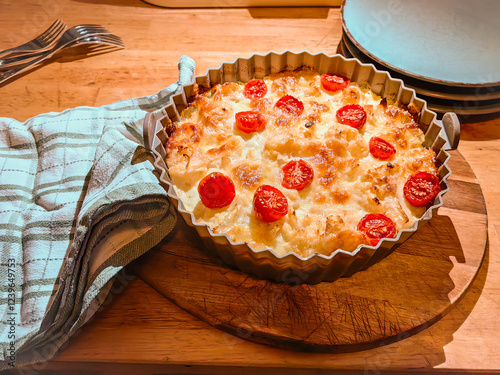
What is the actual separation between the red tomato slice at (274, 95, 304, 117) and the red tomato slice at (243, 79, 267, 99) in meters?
0.13

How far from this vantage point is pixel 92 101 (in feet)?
9.36

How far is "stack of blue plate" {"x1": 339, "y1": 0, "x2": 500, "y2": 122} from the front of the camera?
255 cm

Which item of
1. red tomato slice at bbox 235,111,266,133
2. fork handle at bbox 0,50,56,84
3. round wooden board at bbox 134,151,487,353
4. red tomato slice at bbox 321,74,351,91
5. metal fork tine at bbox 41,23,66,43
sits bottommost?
round wooden board at bbox 134,151,487,353

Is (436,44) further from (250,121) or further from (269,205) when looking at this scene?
(269,205)

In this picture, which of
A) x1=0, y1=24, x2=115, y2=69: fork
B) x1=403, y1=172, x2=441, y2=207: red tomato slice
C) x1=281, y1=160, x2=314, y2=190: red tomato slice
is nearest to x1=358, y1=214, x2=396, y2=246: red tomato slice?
A: x1=403, y1=172, x2=441, y2=207: red tomato slice

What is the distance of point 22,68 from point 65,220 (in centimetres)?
161

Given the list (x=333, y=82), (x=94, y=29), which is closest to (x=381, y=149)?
(x=333, y=82)

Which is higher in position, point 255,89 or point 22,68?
point 255,89

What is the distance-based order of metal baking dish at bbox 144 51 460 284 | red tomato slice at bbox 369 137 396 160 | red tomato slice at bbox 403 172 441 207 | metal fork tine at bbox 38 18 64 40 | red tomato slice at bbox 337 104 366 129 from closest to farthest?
metal baking dish at bbox 144 51 460 284 → red tomato slice at bbox 403 172 441 207 → red tomato slice at bbox 369 137 396 160 → red tomato slice at bbox 337 104 366 129 → metal fork tine at bbox 38 18 64 40

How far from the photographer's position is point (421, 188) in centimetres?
194

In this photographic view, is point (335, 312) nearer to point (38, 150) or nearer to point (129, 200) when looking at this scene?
point (129, 200)

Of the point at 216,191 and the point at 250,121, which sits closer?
the point at 216,191

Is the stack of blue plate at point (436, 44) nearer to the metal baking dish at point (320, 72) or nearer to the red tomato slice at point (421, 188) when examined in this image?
the metal baking dish at point (320, 72)

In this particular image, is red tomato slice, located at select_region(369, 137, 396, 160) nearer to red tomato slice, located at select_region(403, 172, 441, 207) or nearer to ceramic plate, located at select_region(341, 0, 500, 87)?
red tomato slice, located at select_region(403, 172, 441, 207)
